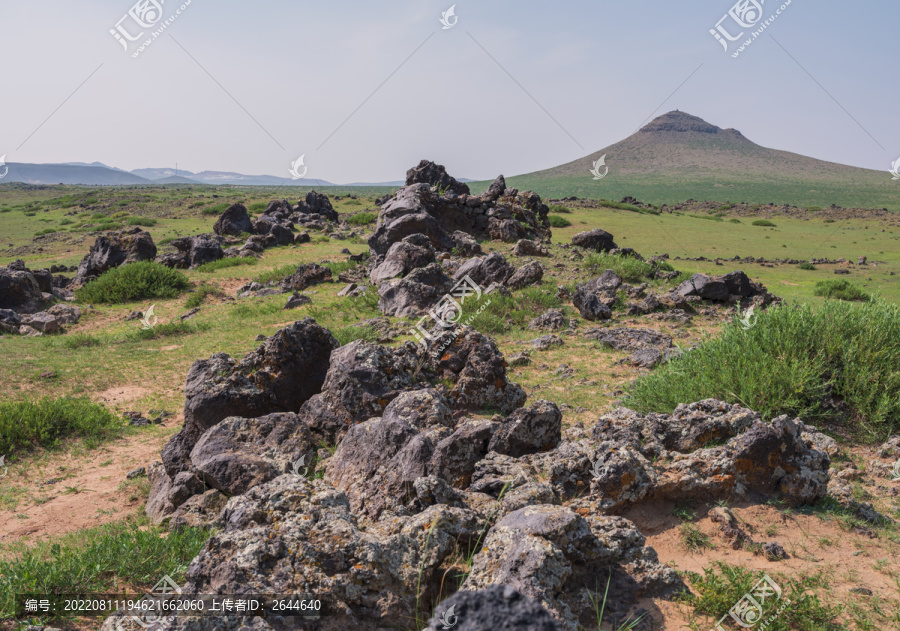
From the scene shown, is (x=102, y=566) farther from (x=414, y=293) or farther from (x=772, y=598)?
(x=414, y=293)

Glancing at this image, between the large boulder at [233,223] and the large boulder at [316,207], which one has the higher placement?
the large boulder at [316,207]

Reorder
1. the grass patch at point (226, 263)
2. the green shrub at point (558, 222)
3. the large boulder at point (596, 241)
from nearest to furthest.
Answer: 1. the grass patch at point (226, 263)
2. the large boulder at point (596, 241)
3. the green shrub at point (558, 222)

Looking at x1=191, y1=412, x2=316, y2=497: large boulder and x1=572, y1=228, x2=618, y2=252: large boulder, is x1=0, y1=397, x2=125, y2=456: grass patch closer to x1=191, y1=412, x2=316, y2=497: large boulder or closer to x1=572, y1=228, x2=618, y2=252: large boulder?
x1=191, y1=412, x2=316, y2=497: large boulder

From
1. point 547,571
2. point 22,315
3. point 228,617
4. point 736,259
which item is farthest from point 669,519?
point 736,259

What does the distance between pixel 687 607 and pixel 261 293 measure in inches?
643

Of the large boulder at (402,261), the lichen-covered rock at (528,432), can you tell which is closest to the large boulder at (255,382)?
the lichen-covered rock at (528,432)

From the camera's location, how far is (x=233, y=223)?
30.3 meters

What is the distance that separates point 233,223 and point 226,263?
9923 mm

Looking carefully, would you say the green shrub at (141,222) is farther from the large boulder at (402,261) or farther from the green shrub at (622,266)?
the green shrub at (622,266)

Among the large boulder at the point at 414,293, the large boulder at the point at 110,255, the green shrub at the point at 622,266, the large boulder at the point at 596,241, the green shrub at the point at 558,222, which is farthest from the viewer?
the green shrub at the point at 558,222

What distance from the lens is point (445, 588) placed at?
3373mm

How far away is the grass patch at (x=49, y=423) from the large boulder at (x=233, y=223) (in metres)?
23.1

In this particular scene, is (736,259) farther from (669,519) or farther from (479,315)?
(669,519)

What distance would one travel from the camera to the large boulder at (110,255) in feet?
67.2
